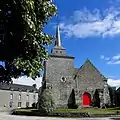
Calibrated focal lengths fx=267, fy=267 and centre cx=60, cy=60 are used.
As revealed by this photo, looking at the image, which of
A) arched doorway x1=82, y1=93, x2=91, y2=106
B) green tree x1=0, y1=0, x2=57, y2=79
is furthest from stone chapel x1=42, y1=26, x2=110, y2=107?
green tree x1=0, y1=0, x2=57, y2=79

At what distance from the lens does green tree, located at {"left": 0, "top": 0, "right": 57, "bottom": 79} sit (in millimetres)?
8359

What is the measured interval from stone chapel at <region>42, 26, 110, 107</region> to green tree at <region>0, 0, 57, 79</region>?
3738 cm

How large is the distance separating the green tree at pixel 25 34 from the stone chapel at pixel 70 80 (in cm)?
3738

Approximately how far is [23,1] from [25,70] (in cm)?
295

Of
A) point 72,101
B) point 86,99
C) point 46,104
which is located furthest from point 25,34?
point 86,99

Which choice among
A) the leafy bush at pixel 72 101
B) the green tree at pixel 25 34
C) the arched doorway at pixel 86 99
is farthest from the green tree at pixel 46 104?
the green tree at pixel 25 34

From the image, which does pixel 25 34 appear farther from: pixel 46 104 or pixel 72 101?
pixel 72 101

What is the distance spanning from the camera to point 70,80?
4884 cm

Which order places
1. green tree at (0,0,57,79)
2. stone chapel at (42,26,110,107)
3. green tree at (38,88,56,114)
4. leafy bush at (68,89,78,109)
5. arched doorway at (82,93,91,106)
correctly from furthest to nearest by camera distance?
1. arched doorway at (82,93,91,106)
2. stone chapel at (42,26,110,107)
3. leafy bush at (68,89,78,109)
4. green tree at (38,88,56,114)
5. green tree at (0,0,57,79)

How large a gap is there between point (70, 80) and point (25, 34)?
40.4 meters

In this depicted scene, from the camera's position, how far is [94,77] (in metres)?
49.8

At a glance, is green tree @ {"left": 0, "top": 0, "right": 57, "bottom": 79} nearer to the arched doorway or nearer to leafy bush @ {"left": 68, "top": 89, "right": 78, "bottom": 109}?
leafy bush @ {"left": 68, "top": 89, "right": 78, "bottom": 109}

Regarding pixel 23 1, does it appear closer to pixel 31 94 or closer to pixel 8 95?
pixel 8 95

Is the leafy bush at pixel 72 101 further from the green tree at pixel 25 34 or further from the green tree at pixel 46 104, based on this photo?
the green tree at pixel 25 34
